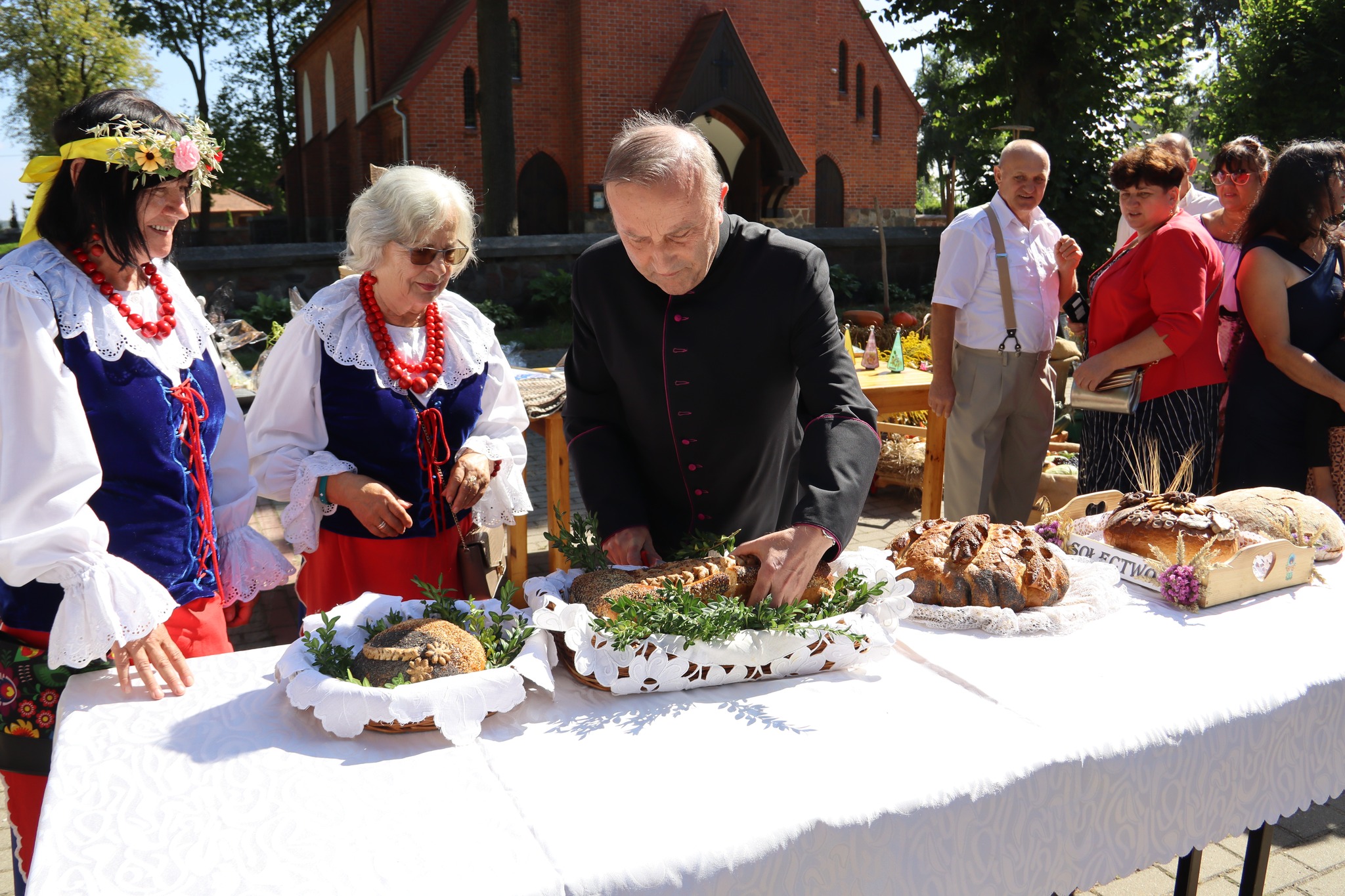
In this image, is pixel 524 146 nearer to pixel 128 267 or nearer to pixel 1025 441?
pixel 1025 441

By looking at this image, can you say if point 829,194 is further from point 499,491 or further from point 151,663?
point 151,663

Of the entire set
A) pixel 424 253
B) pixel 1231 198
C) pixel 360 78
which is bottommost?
pixel 424 253

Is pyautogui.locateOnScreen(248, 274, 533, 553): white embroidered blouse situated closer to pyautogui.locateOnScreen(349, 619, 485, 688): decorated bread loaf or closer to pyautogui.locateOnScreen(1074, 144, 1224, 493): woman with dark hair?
pyautogui.locateOnScreen(349, 619, 485, 688): decorated bread loaf

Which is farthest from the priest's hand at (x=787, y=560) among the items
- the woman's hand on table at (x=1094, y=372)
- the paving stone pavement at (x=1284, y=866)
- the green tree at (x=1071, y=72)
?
the green tree at (x=1071, y=72)

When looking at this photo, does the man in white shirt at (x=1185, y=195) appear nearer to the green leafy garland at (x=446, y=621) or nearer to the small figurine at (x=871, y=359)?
the small figurine at (x=871, y=359)

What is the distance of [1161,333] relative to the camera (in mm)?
4051

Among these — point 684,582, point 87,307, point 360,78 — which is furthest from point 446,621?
point 360,78

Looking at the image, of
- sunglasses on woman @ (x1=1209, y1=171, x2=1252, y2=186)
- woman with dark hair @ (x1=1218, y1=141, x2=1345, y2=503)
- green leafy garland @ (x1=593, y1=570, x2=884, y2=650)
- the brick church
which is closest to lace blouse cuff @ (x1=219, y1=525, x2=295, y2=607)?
green leafy garland @ (x1=593, y1=570, x2=884, y2=650)

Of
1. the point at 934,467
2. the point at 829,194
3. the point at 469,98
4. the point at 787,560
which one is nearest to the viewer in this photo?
the point at 787,560

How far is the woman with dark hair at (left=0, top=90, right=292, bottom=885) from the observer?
5.64ft

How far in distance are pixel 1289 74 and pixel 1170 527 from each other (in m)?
18.2

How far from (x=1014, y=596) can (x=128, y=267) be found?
1.93 meters

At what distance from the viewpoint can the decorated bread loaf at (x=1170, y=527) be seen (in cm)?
223

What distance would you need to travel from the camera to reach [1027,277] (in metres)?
4.79
